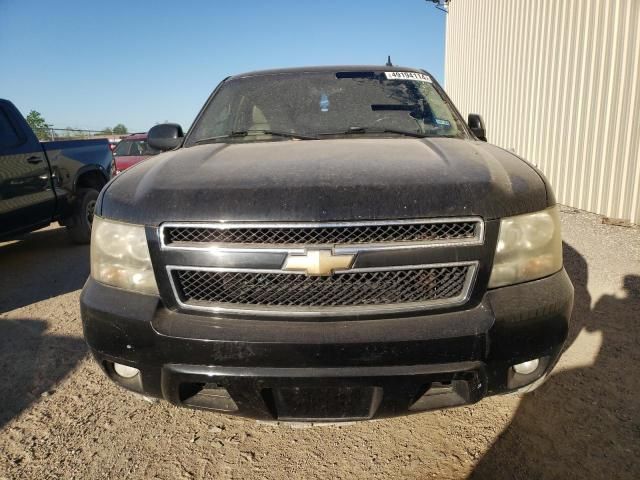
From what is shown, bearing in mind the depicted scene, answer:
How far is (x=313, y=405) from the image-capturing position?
1.64 m

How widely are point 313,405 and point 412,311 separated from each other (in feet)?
1.63

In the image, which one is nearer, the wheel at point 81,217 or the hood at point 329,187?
the hood at point 329,187

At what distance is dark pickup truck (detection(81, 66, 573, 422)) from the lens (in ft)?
5.21

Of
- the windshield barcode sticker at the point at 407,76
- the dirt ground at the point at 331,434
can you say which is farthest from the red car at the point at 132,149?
the windshield barcode sticker at the point at 407,76

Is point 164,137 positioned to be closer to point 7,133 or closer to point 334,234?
point 334,234

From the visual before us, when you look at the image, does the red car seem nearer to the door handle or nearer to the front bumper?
the door handle

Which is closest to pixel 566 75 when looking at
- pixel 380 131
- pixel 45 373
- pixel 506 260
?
pixel 380 131

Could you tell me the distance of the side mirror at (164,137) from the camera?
3.09 m

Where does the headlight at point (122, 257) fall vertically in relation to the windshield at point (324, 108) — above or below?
below

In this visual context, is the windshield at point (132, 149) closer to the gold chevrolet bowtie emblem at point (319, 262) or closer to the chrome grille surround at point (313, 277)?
the chrome grille surround at point (313, 277)

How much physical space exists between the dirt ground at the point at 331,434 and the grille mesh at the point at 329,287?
83 cm

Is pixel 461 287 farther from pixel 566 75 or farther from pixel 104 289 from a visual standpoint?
pixel 566 75

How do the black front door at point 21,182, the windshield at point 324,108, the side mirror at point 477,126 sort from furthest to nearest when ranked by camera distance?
the black front door at point 21,182
the side mirror at point 477,126
the windshield at point 324,108

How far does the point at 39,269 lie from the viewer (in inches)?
203
